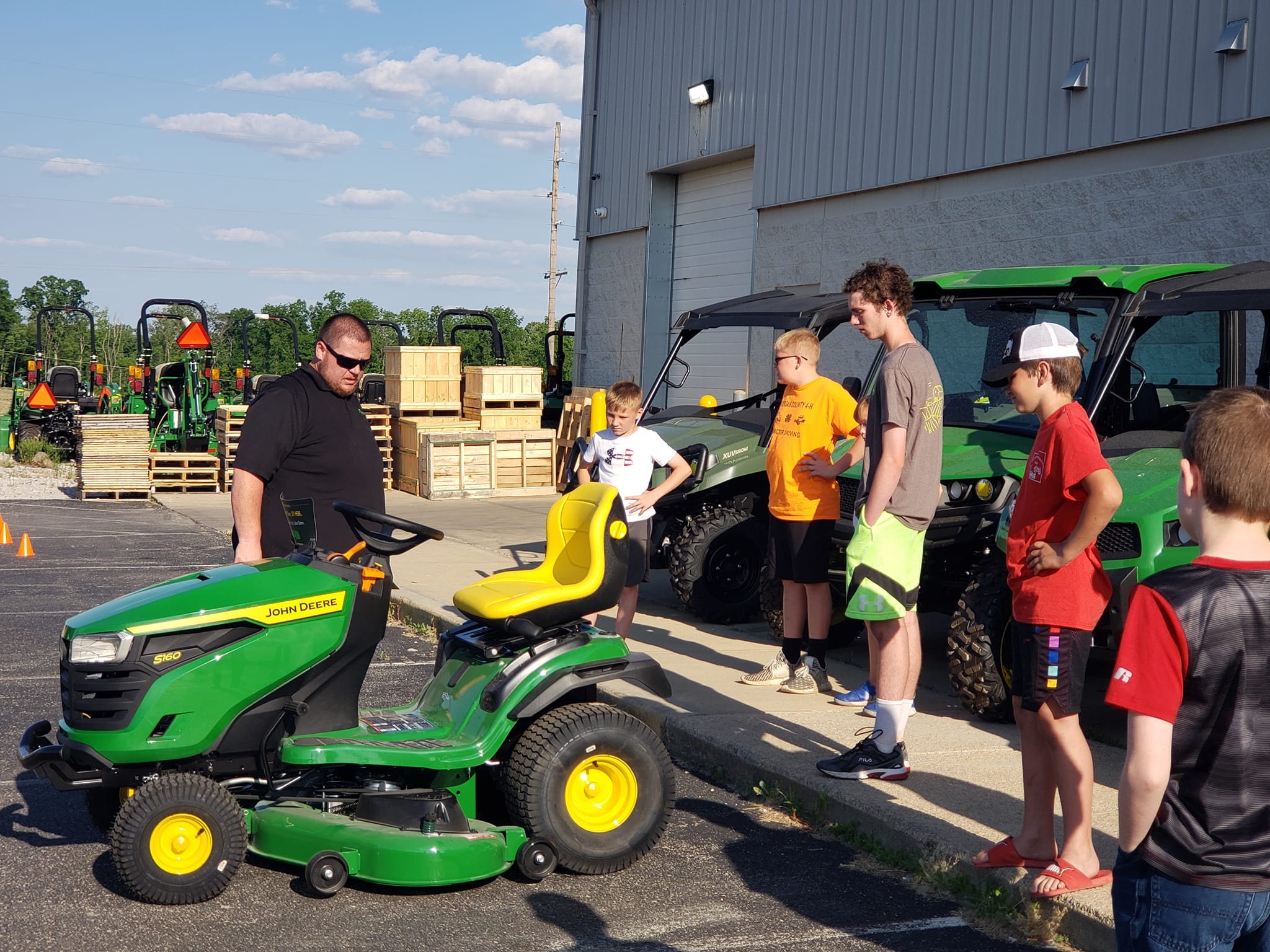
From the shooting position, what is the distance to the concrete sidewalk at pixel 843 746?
4.55 metres

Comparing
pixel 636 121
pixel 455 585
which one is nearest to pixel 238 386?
pixel 636 121

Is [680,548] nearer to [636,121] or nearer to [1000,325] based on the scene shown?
[1000,325]

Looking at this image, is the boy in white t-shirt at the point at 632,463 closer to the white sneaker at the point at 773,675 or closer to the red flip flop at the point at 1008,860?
the white sneaker at the point at 773,675

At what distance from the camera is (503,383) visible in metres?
17.7

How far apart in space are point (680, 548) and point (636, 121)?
42.7 ft

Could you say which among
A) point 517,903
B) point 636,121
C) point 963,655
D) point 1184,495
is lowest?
point 517,903

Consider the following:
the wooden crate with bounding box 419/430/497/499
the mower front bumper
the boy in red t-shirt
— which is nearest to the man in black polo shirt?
the mower front bumper

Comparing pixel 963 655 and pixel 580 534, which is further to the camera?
pixel 963 655

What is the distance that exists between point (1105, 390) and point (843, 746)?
222cm

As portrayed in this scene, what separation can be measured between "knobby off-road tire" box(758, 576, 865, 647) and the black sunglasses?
3.00 metres

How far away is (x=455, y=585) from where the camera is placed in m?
10.0

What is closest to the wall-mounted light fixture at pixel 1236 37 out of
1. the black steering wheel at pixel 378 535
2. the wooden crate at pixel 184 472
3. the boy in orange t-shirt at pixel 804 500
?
the boy in orange t-shirt at pixel 804 500

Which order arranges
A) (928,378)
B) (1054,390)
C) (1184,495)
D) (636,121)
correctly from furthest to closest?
(636,121)
(928,378)
(1054,390)
(1184,495)

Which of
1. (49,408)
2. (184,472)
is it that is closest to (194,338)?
(184,472)
